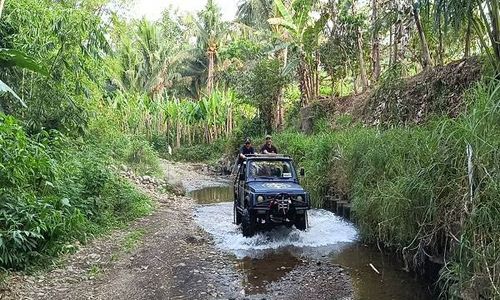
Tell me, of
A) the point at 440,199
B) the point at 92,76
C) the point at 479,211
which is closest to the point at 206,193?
the point at 92,76

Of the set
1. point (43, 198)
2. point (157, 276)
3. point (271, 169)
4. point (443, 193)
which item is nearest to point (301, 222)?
point (271, 169)

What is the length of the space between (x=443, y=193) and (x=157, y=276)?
179 inches

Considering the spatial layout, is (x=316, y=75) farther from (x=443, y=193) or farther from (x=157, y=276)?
(x=443, y=193)

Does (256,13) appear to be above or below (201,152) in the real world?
above

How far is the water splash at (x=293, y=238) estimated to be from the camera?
9.27 meters

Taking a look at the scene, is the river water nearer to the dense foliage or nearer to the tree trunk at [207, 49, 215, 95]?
the dense foliage

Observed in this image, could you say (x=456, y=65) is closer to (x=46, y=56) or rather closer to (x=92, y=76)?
(x=92, y=76)

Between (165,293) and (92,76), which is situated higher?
(92,76)

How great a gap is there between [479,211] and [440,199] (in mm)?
1614

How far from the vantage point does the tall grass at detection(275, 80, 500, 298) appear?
4555 mm

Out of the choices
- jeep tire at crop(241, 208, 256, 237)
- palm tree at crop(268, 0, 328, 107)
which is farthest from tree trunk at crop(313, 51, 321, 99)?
jeep tire at crop(241, 208, 256, 237)

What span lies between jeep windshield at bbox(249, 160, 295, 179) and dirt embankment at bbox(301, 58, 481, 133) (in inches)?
155

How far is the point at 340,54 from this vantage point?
21.7 meters

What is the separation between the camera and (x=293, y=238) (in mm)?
9883
